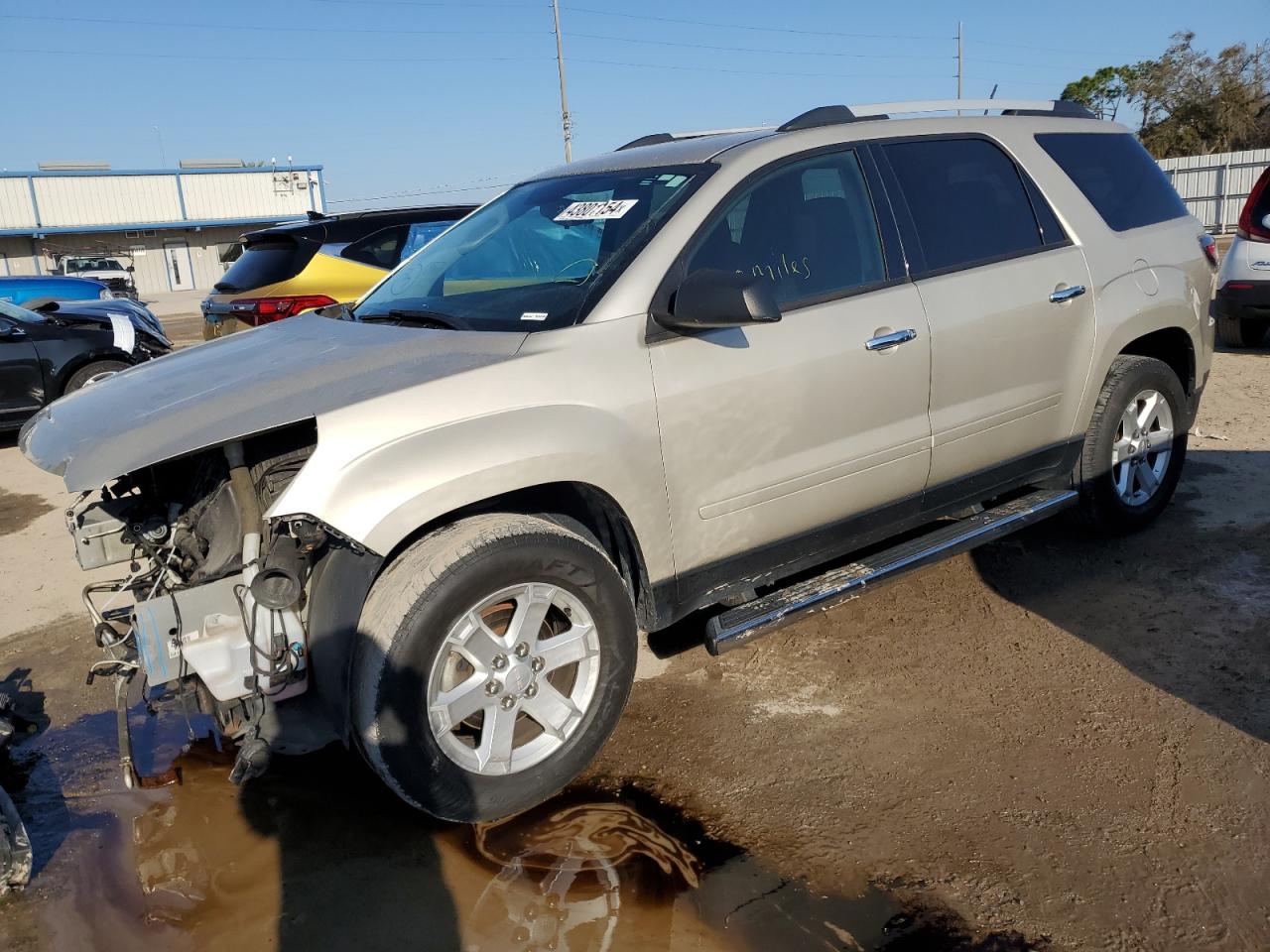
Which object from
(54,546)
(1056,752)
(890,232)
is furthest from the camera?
(54,546)

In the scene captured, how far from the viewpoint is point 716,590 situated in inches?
138

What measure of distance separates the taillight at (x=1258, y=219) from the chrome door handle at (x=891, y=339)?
7275mm

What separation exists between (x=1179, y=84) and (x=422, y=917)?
52061 mm

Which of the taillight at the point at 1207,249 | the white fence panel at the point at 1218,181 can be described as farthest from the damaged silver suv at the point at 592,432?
the white fence panel at the point at 1218,181

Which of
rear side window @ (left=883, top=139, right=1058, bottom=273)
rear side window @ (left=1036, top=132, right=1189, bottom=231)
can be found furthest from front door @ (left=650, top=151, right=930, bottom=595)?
rear side window @ (left=1036, top=132, right=1189, bottom=231)

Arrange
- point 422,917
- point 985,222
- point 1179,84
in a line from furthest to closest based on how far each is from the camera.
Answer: point 1179,84 < point 985,222 < point 422,917

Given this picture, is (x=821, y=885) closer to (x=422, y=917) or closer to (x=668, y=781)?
(x=668, y=781)

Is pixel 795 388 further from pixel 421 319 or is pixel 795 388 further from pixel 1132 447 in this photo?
pixel 1132 447

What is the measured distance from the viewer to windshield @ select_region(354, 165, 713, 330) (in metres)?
3.38

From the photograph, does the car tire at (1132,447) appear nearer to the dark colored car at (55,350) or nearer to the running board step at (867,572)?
the running board step at (867,572)

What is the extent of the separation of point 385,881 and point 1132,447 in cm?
391

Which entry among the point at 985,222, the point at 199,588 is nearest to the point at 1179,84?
the point at 985,222

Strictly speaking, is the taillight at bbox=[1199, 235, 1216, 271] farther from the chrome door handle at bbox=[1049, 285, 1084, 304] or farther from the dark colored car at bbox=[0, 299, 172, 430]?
the dark colored car at bbox=[0, 299, 172, 430]

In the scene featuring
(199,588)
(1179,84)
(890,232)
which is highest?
(1179,84)
